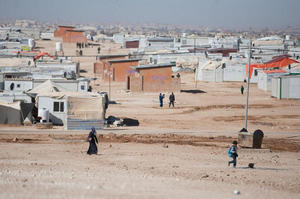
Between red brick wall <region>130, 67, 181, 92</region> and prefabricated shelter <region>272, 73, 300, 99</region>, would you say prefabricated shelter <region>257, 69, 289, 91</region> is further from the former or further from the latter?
red brick wall <region>130, 67, 181, 92</region>

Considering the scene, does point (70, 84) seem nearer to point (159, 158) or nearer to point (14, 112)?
point (14, 112)

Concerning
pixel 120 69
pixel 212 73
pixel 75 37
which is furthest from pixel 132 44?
pixel 120 69

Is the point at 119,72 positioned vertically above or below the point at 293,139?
above

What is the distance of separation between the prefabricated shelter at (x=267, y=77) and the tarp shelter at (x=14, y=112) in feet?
77.1

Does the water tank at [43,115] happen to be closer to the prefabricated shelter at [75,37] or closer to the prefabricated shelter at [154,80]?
the prefabricated shelter at [154,80]

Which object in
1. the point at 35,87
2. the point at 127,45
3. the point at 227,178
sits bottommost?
the point at 227,178

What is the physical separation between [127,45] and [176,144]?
237 feet

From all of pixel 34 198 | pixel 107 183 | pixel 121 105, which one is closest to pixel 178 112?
pixel 121 105

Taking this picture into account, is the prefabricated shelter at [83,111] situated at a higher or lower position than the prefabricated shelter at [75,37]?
lower

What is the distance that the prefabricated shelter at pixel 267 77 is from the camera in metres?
40.5

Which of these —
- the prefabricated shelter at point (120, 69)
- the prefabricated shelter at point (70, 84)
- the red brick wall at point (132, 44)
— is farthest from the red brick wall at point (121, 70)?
the red brick wall at point (132, 44)

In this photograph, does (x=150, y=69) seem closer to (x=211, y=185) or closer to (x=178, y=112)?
(x=178, y=112)

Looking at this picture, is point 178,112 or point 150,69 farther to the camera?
point 150,69

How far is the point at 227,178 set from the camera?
1322cm
